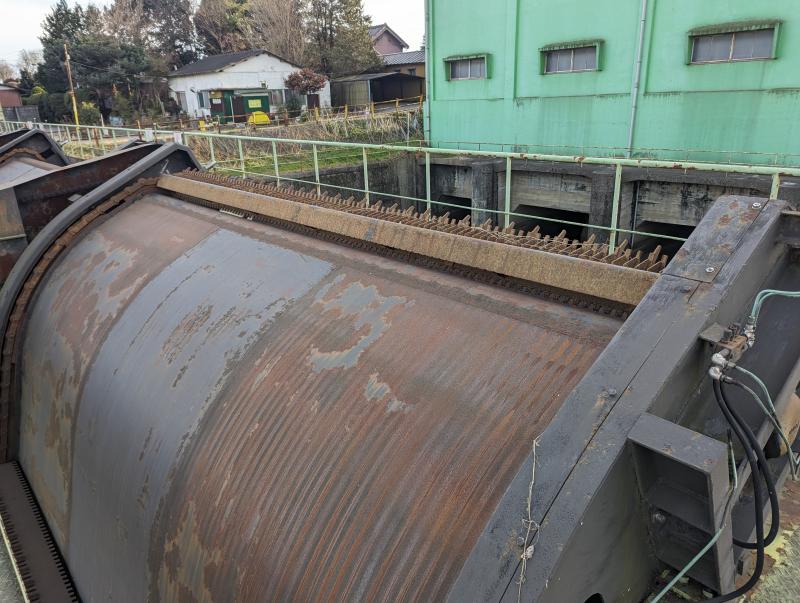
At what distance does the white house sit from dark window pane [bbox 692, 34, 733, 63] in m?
25.0

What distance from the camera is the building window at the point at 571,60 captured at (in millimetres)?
15648

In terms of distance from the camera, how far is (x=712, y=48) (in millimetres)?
13695

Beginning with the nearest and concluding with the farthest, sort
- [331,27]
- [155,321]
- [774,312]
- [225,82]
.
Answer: [774,312] → [155,321] → [225,82] → [331,27]

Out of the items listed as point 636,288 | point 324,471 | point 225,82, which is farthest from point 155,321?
point 225,82

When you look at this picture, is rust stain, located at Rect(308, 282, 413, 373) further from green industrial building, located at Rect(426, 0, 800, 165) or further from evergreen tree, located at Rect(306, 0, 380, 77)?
evergreen tree, located at Rect(306, 0, 380, 77)

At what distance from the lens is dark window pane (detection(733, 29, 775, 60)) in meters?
12.8

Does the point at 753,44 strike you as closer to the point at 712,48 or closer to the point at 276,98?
the point at 712,48

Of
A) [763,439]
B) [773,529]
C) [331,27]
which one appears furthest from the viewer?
[331,27]

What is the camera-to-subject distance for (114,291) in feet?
12.9

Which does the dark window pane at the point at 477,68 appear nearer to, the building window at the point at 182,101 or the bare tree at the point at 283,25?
the building window at the point at 182,101

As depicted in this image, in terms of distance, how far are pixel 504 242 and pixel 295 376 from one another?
109 centimetres

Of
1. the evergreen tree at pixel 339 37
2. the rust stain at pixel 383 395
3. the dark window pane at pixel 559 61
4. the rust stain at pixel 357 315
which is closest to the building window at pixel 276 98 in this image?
the evergreen tree at pixel 339 37

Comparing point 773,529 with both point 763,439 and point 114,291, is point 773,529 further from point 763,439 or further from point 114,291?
point 114,291

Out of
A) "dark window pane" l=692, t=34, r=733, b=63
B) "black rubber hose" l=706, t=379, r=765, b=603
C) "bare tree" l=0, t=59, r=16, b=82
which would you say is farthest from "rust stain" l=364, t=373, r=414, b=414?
"bare tree" l=0, t=59, r=16, b=82
